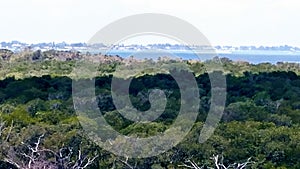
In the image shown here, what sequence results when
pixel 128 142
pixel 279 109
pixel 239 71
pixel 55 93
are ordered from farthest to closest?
pixel 239 71, pixel 55 93, pixel 279 109, pixel 128 142

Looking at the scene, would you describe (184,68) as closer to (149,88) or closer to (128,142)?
(149,88)

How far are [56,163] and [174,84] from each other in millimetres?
12770

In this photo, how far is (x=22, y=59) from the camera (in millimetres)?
45250

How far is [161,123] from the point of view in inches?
635

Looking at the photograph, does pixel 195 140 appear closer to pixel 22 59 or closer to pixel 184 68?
pixel 184 68

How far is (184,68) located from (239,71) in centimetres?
295

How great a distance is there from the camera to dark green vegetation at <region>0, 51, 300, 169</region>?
1305cm

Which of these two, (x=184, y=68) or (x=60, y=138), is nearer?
(x=60, y=138)

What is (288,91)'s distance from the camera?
75.6 feet

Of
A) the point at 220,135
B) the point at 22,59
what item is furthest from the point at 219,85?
the point at 22,59

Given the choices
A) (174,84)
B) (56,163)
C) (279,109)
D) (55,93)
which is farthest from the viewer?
(174,84)

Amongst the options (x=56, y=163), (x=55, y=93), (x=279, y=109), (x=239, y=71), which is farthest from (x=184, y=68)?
(x=56, y=163)

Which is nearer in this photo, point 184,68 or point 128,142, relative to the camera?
point 128,142

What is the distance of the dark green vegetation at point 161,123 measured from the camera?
1305 centimetres
